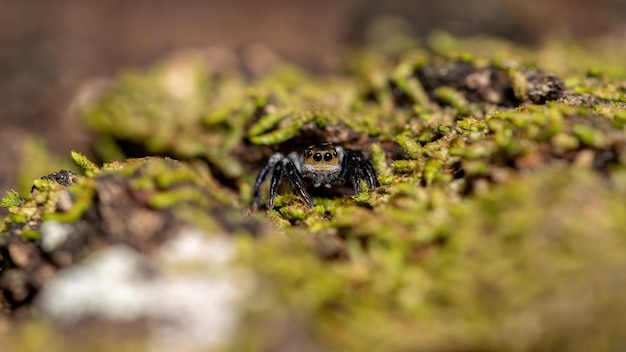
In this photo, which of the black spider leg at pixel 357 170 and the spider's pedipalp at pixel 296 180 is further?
the spider's pedipalp at pixel 296 180

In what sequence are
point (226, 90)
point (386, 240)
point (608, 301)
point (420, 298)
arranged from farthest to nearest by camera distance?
point (226, 90)
point (386, 240)
point (420, 298)
point (608, 301)

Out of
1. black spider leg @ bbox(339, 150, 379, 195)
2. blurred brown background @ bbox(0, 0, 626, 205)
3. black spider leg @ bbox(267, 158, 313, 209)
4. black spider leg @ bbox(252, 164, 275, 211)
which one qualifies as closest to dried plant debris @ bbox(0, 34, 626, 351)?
black spider leg @ bbox(339, 150, 379, 195)

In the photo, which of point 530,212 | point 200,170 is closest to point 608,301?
point 530,212

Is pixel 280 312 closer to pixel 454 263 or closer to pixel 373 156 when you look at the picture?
pixel 454 263

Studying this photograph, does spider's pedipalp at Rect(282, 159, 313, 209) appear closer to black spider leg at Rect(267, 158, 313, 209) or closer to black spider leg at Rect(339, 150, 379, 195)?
black spider leg at Rect(267, 158, 313, 209)

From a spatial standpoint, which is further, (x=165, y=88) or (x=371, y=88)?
(x=165, y=88)

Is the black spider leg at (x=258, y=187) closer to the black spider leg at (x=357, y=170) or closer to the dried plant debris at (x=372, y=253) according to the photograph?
the dried plant debris at (x=372, y=253)

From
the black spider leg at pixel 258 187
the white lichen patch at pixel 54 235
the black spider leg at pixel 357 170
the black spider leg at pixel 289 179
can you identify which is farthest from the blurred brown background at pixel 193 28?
the white lichen patch at pixel 54 235
